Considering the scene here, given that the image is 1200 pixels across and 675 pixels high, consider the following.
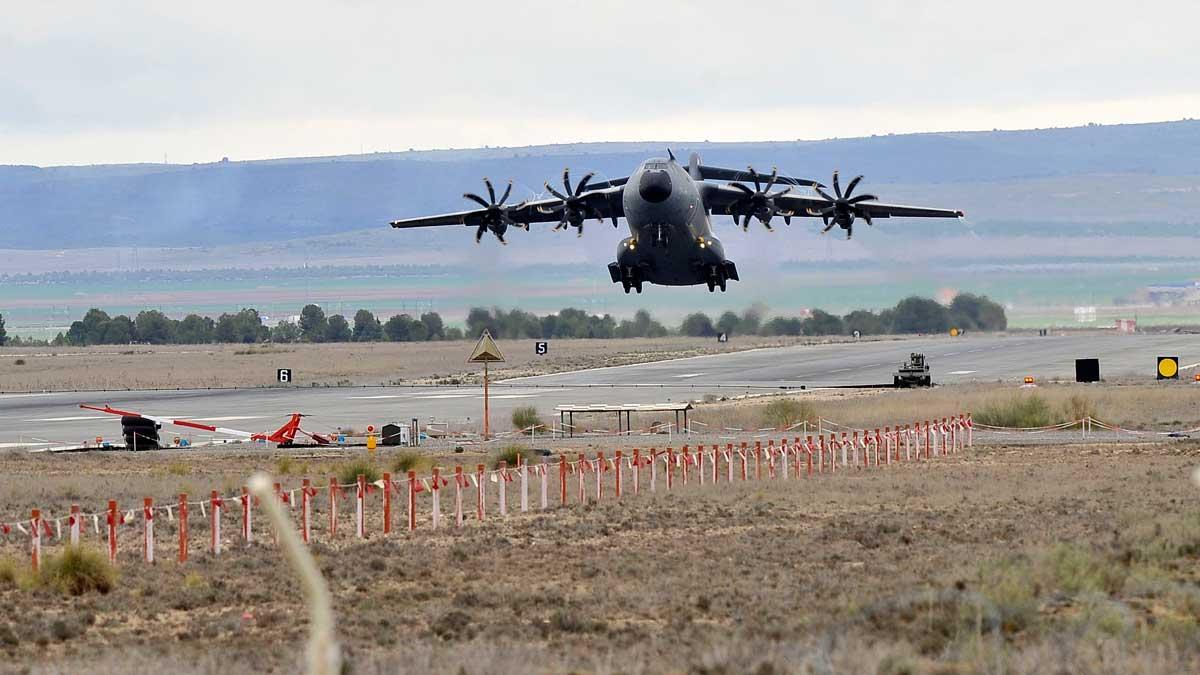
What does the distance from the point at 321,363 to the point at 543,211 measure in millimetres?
51583

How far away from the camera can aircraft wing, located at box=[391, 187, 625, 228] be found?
5575 centimetres

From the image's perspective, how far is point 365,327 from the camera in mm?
153875

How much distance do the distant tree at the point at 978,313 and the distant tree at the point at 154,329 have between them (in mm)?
A: 85498

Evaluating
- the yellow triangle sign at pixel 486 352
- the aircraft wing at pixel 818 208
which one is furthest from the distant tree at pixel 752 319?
the yellow triangle sign at pixel 486 352

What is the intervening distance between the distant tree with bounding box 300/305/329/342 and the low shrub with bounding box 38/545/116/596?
137808 millimetres

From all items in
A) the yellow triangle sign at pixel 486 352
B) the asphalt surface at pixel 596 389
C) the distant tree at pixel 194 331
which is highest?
the distant tree at pixel 194 331

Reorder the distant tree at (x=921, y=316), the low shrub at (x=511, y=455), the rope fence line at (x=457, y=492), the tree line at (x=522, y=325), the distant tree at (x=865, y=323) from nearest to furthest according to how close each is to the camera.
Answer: the rope fence line at (x=457, y=492) → the low shrub at (x=511, y=455) → the tree line at (x=522, y=325) → the distant tree at (x=921, y=316) → the distant tree at (x=865, y=323)

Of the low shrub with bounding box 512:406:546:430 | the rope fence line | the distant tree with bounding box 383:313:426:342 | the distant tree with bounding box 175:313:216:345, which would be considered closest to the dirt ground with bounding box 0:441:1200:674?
the rope fence line

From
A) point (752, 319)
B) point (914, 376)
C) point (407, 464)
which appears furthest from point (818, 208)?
point (752, 319)

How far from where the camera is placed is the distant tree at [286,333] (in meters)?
160

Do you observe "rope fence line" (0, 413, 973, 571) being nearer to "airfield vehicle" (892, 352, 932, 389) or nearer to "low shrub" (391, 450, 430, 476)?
"low shrub" (391, 450, 430, 476)

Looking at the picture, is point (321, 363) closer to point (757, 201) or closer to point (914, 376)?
point (914, 376)

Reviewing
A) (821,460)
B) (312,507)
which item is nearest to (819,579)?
(312,507)

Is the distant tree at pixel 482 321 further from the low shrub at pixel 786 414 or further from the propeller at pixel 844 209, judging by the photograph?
the low shrub at pixel 786 414
